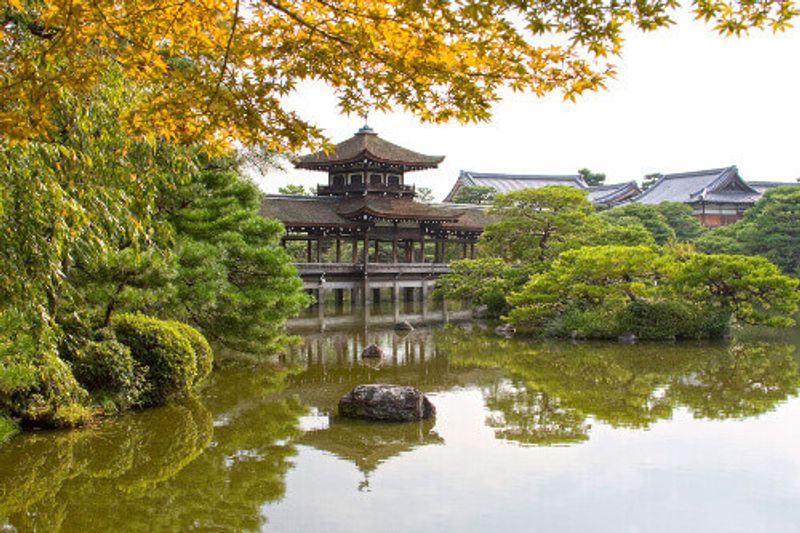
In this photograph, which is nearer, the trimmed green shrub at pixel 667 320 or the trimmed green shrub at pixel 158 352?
the trimmed green shrub at pixel 158 352

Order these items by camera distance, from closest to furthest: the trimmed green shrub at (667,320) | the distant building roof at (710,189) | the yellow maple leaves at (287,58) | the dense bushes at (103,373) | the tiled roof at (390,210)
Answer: the yellow maple leaves at (287,58), the dense bushes at (103,373), the trimmed green shrub at (667,320), the tiled roof at (390,210), the distant building roof at (710,189)

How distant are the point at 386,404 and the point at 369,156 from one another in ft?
73.3

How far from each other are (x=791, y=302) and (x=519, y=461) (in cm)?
1300

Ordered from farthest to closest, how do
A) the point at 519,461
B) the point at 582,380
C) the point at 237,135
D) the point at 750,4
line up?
1. the point at 582,380
2. the point at 519,461
3. the point at 237,135
4. the point at 750,4

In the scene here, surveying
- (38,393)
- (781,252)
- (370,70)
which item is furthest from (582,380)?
(781,252)

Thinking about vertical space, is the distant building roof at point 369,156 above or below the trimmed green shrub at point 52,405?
above

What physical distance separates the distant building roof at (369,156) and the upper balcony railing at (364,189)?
0.84m

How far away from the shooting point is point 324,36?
4.14 meters

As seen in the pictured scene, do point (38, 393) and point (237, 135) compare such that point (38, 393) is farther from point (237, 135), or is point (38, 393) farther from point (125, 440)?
point (237, 135)

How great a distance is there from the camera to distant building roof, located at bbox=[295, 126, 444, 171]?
104 feet

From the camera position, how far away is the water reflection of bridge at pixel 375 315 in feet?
77.8

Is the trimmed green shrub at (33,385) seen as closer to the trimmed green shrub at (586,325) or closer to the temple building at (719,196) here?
the trimmed green shrub at (586,325)

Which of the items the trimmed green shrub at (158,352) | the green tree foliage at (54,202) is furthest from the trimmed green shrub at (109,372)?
the green tree foliage at (54,202)

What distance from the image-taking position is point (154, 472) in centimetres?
751
